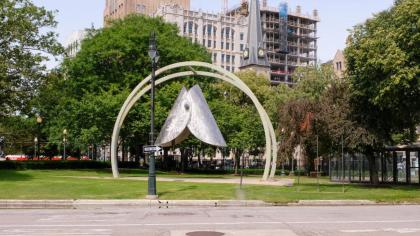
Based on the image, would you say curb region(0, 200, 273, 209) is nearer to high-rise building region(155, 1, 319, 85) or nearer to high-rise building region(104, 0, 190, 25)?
high-rise building region(155, 1, 319, 85)

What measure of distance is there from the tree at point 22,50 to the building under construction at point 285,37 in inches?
4524

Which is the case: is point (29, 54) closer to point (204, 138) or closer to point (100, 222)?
point (204, 138)

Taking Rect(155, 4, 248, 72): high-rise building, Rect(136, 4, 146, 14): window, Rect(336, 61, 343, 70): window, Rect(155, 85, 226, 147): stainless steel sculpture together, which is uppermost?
Rect(136, 4, 146, 14): window

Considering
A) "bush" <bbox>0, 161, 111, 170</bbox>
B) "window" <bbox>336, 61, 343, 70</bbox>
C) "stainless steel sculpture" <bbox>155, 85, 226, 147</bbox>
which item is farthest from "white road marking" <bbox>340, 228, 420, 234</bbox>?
"window" <bbox>336, 61, 343, 70</bbox>

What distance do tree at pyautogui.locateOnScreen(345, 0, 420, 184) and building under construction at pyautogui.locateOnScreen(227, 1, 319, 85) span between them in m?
122

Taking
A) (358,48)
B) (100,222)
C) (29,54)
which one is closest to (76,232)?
(100,222)

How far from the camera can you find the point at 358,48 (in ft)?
98.3

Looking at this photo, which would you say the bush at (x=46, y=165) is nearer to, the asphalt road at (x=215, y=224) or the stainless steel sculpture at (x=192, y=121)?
the stainless steel sculpture at (x=192, y=121)

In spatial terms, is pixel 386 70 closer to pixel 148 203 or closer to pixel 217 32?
pixel 148 203

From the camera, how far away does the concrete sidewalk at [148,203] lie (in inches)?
795

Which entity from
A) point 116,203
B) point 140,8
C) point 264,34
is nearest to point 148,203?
point 116,203

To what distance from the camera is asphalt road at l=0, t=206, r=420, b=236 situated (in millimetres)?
12086

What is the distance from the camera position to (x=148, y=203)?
69.2 feet

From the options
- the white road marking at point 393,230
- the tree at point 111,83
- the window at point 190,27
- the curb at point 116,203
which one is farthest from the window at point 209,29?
the white road marking at point 393,230
